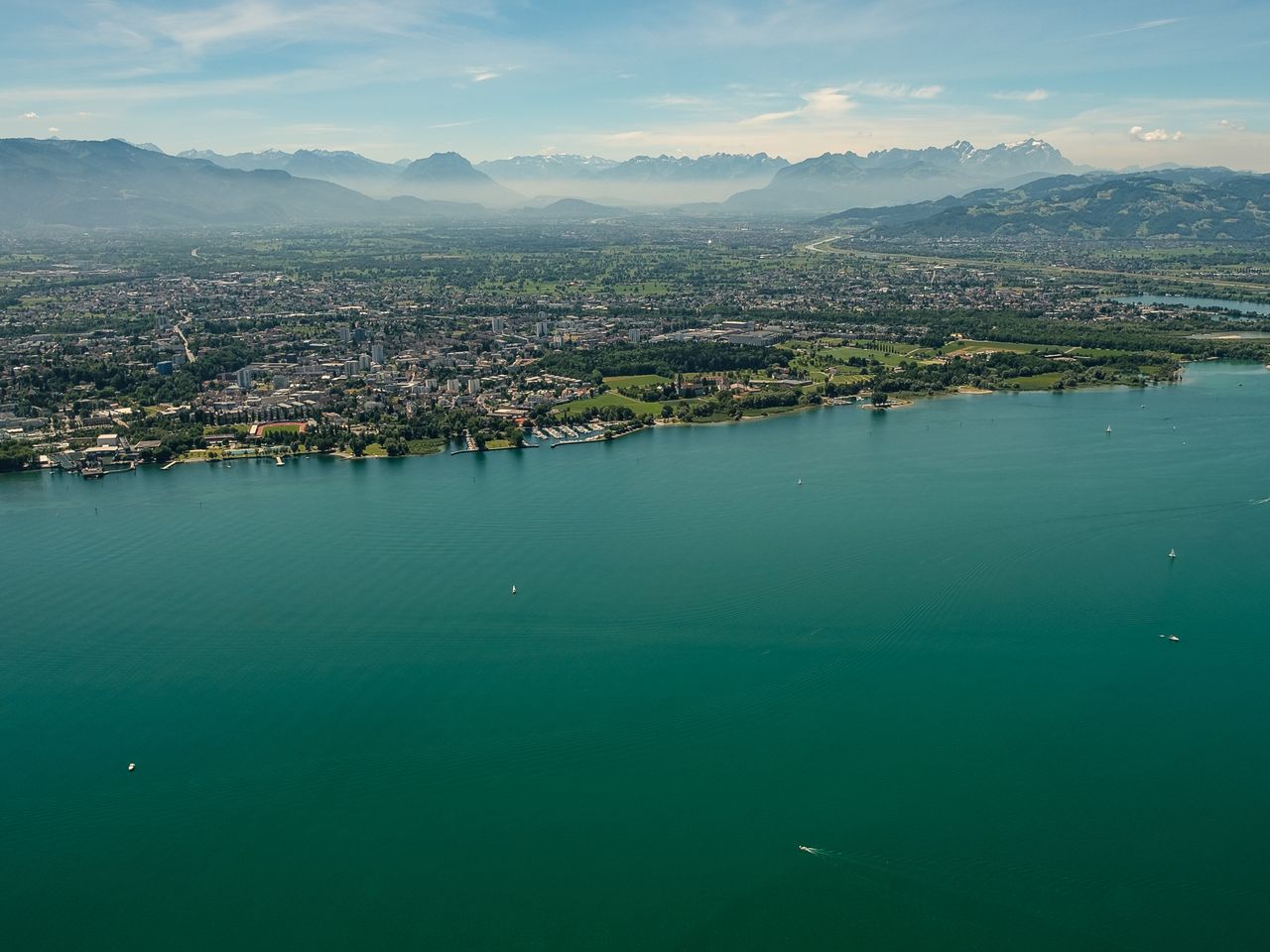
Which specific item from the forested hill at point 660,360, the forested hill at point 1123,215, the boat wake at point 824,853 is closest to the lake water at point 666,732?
the boat wake at point 824,853

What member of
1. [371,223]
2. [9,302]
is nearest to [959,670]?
[9,302]

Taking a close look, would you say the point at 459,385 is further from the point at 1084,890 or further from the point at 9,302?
the point at 9,302

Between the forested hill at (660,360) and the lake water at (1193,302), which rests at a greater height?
the lake water at (1193,302)

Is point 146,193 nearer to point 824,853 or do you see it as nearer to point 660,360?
point 660,360

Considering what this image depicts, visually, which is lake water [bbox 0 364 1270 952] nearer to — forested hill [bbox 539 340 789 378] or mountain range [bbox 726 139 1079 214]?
forested hill [bbox 539 340 789 378]

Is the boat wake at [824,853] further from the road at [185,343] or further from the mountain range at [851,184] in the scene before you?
the mountain range at [851,184]

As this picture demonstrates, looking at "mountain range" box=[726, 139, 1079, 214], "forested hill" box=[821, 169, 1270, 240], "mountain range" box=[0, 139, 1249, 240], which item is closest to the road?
"forested hill" box=[821, 169, 1270, 240]
